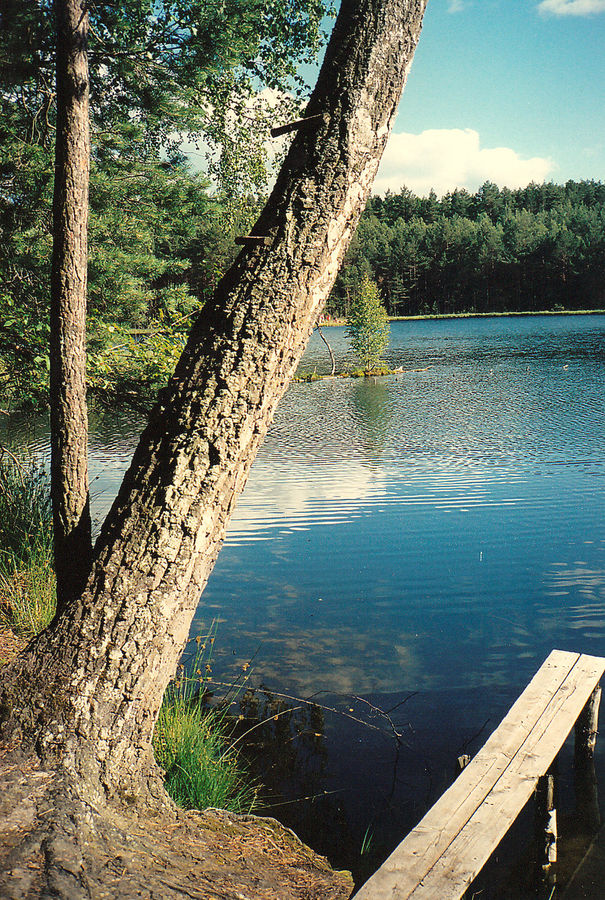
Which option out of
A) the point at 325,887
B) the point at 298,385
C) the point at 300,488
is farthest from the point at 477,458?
the point at 298,385

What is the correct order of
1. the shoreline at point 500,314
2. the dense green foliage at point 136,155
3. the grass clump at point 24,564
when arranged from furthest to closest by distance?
1. the shoreline at point 500,314
2. the dense green foliage at point 136,155
3. the grass clump at point 24,564

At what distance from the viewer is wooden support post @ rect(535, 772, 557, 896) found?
11.5 ft

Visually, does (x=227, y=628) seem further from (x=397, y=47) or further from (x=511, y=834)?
(x=397, y=47)

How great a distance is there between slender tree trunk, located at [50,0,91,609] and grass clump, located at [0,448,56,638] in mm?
1593

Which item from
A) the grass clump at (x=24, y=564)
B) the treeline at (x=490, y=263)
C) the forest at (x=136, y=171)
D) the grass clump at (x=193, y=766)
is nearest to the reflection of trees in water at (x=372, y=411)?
the forest at (x=136, y=171)

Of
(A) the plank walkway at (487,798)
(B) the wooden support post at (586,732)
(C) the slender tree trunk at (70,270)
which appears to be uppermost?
(C) the slender tree trunk at (70,270)

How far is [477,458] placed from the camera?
1313 centimetres

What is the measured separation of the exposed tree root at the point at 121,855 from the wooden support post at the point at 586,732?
Result: 2130 millimetres

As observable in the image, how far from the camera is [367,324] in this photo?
1099 inches

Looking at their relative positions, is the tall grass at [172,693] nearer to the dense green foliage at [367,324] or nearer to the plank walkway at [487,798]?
the plank walkway at [487,798]

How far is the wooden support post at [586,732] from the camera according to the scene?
4.37 m

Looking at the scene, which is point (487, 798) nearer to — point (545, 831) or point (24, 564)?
point (545, 831)

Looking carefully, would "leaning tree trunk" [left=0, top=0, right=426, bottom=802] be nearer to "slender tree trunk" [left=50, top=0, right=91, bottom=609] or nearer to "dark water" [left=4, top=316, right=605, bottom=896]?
"slender tree trunk" [left=50, top=0, right=91, bottom=609]

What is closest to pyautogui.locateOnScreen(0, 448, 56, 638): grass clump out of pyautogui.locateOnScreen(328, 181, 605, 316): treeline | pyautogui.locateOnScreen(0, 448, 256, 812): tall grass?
pyautogui.locateOnScreen(0, 448, 256, 812): tall grass
